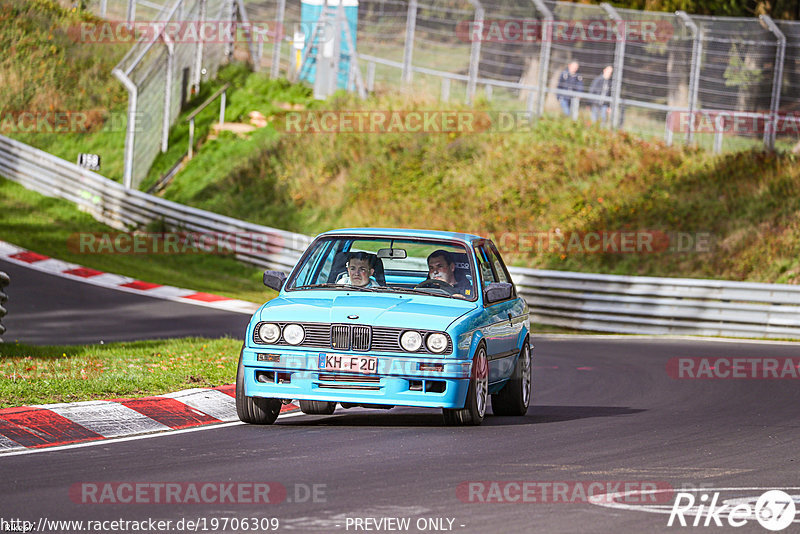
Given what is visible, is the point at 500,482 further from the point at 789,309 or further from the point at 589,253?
the point at 589,253

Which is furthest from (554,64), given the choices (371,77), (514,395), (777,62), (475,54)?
(514,395)

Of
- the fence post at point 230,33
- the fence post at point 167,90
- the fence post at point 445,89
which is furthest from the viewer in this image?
the fence post at point 230,33

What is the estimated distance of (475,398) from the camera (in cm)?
1000

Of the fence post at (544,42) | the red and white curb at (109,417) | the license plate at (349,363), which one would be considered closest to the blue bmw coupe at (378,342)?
the license plate at (349,363)

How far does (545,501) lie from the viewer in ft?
23.1

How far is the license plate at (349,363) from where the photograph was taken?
9.62 meters

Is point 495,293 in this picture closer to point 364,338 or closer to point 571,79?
point 364,338

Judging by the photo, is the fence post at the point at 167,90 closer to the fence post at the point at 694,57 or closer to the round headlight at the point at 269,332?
the fence post at the point at 694,57

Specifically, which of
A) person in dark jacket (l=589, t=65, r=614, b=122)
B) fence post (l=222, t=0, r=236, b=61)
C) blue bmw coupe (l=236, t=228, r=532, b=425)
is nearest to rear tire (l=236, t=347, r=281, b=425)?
blue bmw coupe (l=236, t=228, r=532, b=425)

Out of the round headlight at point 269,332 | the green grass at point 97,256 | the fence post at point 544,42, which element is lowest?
the green grass at point 97,256

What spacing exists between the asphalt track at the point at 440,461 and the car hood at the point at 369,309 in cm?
82

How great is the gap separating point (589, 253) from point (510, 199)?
134 inches

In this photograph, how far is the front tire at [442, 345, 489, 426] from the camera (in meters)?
9.90

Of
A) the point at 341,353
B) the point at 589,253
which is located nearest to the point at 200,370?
the point at 341,353
